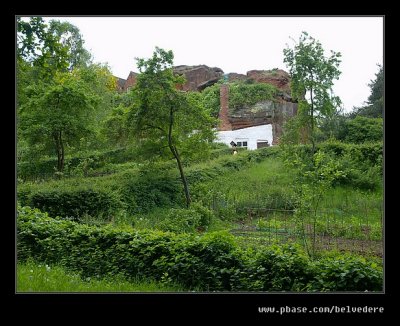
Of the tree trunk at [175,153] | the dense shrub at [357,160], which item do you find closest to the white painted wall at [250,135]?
the dense shrub at [357,160]

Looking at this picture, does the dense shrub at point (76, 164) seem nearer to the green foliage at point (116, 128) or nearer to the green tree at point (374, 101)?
the green foliage at point (116, 128)

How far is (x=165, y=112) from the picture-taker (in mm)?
16422

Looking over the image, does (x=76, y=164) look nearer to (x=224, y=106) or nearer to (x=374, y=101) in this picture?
(x=224, y=106)

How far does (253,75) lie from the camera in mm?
43062

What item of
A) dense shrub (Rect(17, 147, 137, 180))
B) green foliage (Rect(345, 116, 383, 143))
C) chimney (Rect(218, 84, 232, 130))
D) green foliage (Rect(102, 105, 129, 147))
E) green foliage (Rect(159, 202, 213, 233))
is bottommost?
green foliage (Rect(159, 202, 213, 233))

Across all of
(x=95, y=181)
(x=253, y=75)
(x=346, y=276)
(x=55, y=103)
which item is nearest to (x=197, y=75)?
(x=253, y=75)

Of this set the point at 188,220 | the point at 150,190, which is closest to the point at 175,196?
the point at 150,190

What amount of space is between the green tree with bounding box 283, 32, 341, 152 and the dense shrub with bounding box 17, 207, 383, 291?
1455 centimetres

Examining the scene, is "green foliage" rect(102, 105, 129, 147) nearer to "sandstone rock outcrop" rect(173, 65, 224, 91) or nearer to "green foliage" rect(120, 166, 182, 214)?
"green foliage" rect(120, 166, 182, 214)

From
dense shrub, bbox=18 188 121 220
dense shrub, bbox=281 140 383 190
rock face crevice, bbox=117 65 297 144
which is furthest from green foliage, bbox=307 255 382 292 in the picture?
rock face crevice, bbox=117 65 297 144

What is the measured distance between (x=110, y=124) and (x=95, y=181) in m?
3.27

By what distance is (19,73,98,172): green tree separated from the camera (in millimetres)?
17891
